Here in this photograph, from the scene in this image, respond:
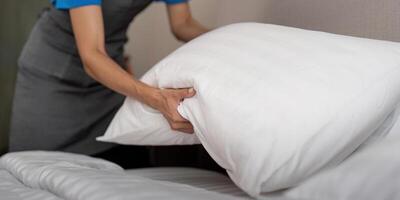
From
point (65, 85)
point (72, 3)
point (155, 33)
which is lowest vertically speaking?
point (155, 33)

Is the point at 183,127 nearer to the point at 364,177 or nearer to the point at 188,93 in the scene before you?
the point at 188,93

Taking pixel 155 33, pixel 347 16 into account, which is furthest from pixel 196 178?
pixel 155 33

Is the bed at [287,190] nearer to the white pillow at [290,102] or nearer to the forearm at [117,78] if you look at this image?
the white pillow at [290,102]

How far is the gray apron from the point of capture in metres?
1.32

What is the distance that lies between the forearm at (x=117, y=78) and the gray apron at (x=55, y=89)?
0.24 meters

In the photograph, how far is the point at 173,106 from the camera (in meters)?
0.86

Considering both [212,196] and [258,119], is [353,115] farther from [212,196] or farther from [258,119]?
[212,196]

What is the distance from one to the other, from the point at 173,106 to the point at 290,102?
247 mm

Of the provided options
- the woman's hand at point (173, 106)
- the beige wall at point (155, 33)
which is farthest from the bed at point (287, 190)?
the beige wall at point (155, 33)

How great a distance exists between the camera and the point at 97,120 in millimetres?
1424

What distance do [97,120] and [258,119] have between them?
0.83 m

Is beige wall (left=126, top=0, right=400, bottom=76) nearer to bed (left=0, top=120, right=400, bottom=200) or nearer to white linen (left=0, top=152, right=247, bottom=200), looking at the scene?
bed (left=0, top=120, right=400, bottom=200)

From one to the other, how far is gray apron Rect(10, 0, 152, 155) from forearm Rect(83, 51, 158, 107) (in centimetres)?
24

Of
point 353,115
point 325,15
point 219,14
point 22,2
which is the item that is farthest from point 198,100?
point 22,2
